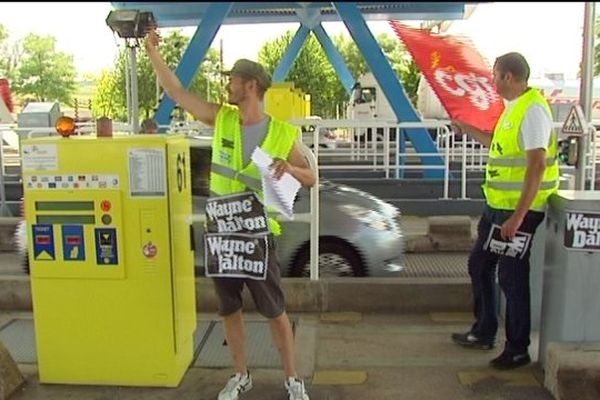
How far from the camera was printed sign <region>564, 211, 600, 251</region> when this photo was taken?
3.86 meters

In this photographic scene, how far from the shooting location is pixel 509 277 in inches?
163

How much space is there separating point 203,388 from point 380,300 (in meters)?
1.96

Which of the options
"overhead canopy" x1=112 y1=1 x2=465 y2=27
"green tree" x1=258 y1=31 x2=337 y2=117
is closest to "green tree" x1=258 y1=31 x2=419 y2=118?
"green tree" x1=258 y1=31 x2=337 y2=117

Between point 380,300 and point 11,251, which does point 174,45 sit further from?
point 380,300

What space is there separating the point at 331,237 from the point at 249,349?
168 cm

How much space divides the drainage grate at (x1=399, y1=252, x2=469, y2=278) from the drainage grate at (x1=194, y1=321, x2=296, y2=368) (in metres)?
2.17

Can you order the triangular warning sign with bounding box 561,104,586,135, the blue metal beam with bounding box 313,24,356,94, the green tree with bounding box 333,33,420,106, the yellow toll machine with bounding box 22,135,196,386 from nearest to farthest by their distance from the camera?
the yellow toll machine with bounding box 22,135,196,386
the triangular warning sign with bounding box 561,104,586,135
the blue metal beam with bounding box 313,24,356,94
the green tree with bounding box 333,33,420,106

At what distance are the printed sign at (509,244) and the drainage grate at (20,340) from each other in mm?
3227

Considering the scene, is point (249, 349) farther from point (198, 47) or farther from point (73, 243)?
point (198, 47)

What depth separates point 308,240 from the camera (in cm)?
597

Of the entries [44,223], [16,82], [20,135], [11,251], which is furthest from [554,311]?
[16,82]

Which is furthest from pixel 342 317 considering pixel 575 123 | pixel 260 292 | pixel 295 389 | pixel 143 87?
pixel 143 87

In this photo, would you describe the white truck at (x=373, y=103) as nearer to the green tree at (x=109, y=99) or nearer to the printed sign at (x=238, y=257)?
the green tree at (x=109, y=99)

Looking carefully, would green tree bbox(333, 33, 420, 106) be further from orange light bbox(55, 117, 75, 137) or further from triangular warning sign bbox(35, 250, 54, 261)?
triangular warning sign bbox(35, 250, 54, 261)
